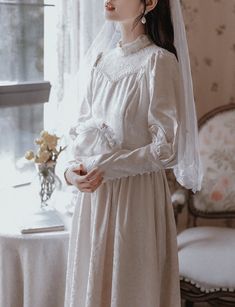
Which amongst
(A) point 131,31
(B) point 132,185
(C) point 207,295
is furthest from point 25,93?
(C) point 207,295

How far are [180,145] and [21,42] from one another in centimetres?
90

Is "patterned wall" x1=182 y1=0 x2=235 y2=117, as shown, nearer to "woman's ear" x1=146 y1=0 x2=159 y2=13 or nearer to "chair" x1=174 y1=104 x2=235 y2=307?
"chair" x1=174 y1=104 x2=235 y2=307

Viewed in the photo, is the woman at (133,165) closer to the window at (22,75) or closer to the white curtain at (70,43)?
the white curtain at (70,43)

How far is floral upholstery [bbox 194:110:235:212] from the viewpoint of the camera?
7.04 ft

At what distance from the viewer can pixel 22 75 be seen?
81.6 inches

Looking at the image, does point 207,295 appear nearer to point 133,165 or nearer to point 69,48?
point 133,165

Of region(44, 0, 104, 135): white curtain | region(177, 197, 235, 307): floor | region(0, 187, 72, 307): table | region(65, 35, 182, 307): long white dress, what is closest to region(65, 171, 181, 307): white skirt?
region(65, 35, 182, 307): long white dress

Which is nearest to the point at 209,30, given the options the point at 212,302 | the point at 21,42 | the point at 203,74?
the point at 203,74

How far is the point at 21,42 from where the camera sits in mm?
2047

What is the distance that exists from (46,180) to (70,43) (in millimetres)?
561

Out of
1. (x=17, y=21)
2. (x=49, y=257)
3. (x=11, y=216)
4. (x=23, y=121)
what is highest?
(x=17, y=21)

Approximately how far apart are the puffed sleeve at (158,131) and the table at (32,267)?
389 mm

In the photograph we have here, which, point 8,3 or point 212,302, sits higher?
point 8,3

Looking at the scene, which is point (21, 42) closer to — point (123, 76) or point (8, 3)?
point (8, 3)
